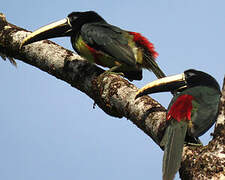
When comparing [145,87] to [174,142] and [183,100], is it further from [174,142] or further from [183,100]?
[174,142]

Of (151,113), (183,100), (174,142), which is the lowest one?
(174,142)

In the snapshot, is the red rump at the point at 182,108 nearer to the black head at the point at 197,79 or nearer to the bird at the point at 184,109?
the bird at the point at 184,109

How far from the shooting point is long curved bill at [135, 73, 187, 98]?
4.46 metres

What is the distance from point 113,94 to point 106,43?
1494 mm

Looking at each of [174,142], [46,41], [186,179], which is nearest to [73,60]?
[46,41]

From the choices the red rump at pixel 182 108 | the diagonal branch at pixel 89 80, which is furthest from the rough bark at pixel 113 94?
the red rump at pixel 182 108

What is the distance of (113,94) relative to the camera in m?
4.25

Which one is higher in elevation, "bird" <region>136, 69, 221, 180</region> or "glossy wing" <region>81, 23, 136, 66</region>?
"glossy wing" <region>81, 23, 136, 66</region>

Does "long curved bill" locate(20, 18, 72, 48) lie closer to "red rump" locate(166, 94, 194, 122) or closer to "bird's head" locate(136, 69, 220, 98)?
"bird's head" locate(136, 69, 220, 98)

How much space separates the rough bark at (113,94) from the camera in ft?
9.74

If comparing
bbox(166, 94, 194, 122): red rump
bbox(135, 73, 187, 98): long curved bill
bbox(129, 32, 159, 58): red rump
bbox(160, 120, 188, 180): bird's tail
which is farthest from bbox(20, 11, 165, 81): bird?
bbox(160, 120, 188, 180): bird's tail

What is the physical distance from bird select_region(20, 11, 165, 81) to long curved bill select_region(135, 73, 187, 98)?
2.63 ft

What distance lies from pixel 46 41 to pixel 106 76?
103cm

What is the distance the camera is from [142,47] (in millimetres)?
5742
